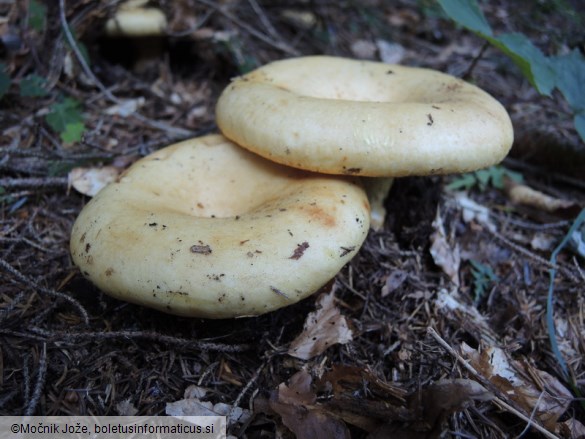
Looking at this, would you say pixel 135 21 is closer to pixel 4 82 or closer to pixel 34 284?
pixel 4 82

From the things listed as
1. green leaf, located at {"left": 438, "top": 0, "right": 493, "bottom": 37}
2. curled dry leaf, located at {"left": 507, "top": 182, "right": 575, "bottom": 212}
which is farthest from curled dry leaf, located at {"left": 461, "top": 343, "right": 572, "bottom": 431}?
green leaf, located at {"left": 438, "top": 0, "right": 493, "bottom": 37}

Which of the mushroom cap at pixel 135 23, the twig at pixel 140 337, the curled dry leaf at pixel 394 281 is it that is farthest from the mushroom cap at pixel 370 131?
the mushroom cap at pixel 135 23

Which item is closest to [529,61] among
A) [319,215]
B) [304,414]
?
[319,215]

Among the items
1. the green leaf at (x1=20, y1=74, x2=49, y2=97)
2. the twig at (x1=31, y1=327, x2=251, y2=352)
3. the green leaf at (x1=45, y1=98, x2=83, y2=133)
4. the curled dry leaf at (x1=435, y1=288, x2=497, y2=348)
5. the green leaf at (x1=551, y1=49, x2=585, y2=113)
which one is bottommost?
the twig at (x1=31, y1=327, x2=251, y2=352)

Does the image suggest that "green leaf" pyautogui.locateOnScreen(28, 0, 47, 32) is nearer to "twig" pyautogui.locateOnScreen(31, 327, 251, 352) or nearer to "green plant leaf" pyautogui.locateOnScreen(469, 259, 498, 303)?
"twig" pyautogui.locateOnScreen(31, 327, 251, 352)

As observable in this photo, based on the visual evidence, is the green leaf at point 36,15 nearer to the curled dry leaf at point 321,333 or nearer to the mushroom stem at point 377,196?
the mushroom stem at point 377,196

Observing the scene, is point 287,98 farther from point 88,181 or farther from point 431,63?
point 431,63

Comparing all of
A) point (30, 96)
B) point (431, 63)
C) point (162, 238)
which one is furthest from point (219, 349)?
point (431, 63)
